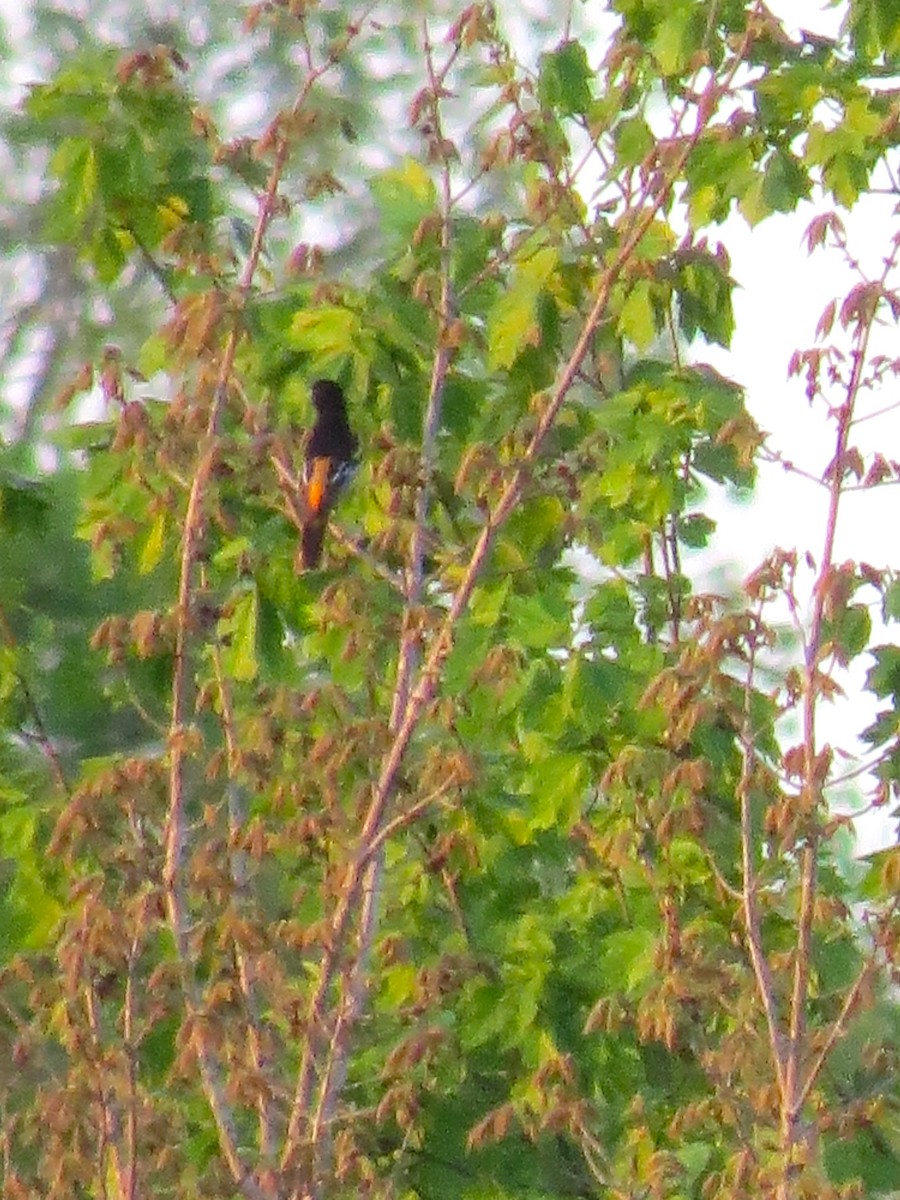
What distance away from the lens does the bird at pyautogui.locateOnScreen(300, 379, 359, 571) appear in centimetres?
439

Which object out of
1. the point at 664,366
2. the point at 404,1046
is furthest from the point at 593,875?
the point at 404,1046

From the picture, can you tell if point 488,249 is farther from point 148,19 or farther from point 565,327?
point 148,19

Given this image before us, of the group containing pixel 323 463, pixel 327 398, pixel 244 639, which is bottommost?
pixel 244 639

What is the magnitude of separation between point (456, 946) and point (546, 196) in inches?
66.2

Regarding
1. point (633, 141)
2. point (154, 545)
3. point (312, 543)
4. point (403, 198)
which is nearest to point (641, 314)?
point (633, 141)

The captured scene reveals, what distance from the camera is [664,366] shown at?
559cm

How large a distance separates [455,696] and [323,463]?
23.1 inches

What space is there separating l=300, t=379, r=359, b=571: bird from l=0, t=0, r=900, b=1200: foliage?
0.04 metres

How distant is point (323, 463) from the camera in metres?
4.64

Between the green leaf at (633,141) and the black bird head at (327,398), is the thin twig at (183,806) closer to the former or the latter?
the black bird head at (327,398)

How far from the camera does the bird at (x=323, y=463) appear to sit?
4395mm

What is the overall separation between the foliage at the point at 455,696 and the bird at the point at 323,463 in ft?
0.15

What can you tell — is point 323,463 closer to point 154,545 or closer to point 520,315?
point 154,545

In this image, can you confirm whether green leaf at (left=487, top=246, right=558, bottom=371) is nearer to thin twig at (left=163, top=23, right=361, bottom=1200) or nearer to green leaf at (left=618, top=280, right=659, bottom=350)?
green leaf at (left=618, top=280, right=659, bottom=350)
